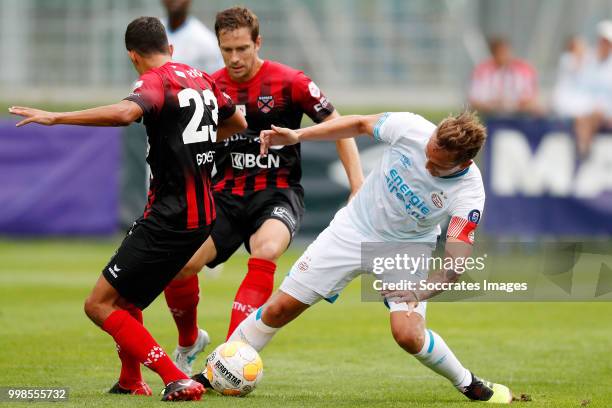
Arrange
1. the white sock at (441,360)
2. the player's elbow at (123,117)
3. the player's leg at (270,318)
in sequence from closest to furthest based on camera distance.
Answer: the player's elbow at (123,117) → the white sock at (441,360) → the player's leg at (270,318)

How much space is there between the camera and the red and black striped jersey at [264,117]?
811cm

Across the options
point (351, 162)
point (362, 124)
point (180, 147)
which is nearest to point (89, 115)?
point (180, 147)

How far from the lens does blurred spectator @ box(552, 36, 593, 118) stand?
55.1 ft

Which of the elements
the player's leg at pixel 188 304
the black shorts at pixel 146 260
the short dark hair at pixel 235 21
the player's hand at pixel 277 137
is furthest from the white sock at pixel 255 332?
the short dark hair at pixel 235 21

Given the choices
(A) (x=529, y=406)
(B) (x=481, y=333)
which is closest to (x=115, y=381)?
(A) (x=529, y=406)

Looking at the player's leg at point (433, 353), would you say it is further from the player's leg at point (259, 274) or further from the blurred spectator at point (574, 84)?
the blurred spectator at point (574, 84)

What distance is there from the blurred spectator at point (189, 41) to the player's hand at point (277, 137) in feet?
14.0

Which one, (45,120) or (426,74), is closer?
(45,120)

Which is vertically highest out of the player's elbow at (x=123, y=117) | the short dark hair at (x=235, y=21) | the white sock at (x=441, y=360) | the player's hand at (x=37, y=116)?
the short dark hair at (x=235, y=21)

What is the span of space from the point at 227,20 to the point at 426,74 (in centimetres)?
1339

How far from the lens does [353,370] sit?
26.6 ft

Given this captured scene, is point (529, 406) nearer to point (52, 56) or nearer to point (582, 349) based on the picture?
point (582, 349)

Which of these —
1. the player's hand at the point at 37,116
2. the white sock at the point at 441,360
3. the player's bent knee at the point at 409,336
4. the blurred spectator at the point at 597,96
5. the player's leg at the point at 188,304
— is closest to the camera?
the player's hand at the point at 37,116

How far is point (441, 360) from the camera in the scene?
264 inches
